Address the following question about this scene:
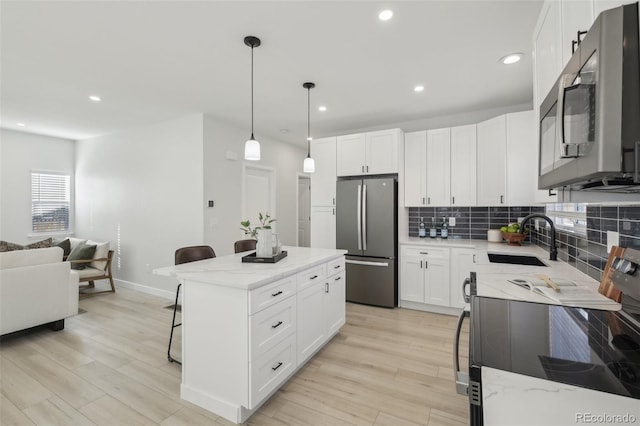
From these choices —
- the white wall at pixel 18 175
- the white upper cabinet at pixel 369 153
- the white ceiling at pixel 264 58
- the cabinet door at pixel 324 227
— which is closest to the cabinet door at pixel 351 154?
the white upper cabinet at pixel 369 153

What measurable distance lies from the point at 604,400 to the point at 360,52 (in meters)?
2.54

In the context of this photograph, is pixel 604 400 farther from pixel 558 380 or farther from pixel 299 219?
pixel 299 219

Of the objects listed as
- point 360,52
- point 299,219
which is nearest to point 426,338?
point 360,52

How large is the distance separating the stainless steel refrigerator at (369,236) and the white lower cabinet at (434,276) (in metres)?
0.16

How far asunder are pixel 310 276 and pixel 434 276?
203 centimetres

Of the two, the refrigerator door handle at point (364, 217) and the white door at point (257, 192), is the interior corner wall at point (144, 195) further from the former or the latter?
the refrigerator door handle at point (364, 217)

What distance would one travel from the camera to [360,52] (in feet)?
7.98

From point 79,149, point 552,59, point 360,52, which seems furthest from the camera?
point 79,149

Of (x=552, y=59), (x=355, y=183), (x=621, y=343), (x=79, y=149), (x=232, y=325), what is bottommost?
(x=232, y=325)

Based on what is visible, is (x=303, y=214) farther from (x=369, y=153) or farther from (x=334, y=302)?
(x=334, y=302)

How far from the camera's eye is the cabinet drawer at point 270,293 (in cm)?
178

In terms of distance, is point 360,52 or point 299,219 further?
point 299,219

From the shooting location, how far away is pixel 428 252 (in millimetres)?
3770

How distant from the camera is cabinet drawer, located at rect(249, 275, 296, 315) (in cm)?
178
